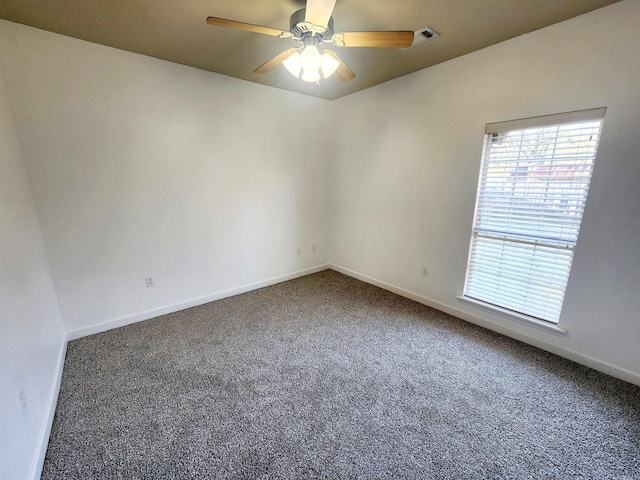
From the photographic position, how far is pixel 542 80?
6.92 ft

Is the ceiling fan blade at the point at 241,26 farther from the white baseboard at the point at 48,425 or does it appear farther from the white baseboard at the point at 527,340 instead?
the white baseboard at the point at 527,340

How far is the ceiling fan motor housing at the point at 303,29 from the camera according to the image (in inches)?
65.6

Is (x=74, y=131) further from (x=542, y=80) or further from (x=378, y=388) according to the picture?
(x=542, y=80)

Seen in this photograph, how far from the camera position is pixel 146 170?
265 centimetres

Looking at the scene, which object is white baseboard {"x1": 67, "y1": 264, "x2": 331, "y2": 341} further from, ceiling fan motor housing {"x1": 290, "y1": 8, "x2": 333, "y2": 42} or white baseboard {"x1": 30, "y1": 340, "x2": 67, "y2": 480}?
ceiling fan motor housing {"x1": 290, "y1": 8, "x2": 333, "y2": 42}

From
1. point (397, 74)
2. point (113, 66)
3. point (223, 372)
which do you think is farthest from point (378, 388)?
point (113, 66)

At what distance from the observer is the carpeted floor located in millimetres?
1423

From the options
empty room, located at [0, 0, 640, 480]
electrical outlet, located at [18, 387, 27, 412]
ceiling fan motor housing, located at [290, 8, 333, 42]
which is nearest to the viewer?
electrical outlet, located at [18, 387, 27, 412]

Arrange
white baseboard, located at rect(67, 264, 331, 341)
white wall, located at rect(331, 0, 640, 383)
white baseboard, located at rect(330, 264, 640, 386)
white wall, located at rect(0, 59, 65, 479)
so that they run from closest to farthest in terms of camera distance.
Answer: white wall, located at rect(0, 59, 65, 479), white wall, located at rect(331, 0, 640, 383), white baseboard, located at rect(330, 264, 640, 386), white baseboard, located at rect(67, 264, 331, 341)

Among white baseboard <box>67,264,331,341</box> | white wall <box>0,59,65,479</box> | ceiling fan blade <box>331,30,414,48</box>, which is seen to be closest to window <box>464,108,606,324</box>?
ceiling fan blade <box>331,30,414,48</box>

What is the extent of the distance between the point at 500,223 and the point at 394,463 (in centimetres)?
218

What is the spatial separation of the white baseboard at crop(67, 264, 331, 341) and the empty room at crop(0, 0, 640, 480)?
0.08 ft

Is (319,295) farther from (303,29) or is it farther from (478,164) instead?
(303,29)

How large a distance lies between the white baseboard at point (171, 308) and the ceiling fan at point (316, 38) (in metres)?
2.56
